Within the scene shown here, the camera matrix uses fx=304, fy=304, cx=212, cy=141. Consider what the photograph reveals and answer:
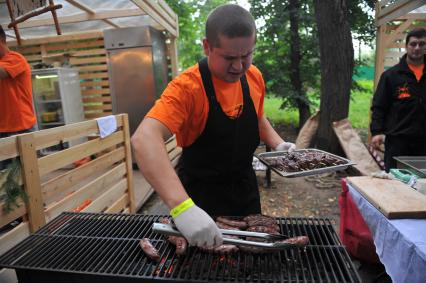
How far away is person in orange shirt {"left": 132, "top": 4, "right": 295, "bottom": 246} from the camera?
5.13 feet

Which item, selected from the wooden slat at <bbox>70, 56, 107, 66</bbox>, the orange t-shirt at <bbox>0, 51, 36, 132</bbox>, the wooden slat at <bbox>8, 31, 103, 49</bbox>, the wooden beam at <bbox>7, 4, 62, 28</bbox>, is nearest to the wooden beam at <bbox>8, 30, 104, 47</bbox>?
the wooden slat at <bbox>8, 31, 103, 49</bbox>

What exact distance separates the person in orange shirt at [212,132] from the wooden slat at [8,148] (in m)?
1.09

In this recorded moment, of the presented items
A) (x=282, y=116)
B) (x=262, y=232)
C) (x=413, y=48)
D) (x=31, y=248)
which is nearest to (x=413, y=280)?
(x=262, y=232)

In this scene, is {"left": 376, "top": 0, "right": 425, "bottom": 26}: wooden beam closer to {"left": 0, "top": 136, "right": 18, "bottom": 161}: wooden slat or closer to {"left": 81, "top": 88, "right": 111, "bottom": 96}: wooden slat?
{"left": 0, "top": 136, "right": 18, "bottom": 161}: wooden slat

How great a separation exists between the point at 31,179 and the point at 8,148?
1.13 ft

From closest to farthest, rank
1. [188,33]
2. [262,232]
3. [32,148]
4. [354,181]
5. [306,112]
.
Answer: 1. [262,232]
2. [32,148]
3. [354,181]
4. [306,112]
5. [188,33]

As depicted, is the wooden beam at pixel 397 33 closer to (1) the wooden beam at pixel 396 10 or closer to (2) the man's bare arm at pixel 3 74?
(1) the wooden beam at pixel 396 10

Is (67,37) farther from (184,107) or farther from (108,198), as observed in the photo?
(184,107)

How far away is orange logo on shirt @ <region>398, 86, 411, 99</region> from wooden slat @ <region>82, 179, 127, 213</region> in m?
3.86

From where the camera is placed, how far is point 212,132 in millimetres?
2061

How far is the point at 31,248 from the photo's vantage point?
1785 millimetres

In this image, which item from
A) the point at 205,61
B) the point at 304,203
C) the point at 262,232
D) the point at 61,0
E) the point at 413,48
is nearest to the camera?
the point at 262,232

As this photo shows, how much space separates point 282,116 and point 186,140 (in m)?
11.4

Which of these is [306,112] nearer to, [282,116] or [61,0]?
[282,116]
